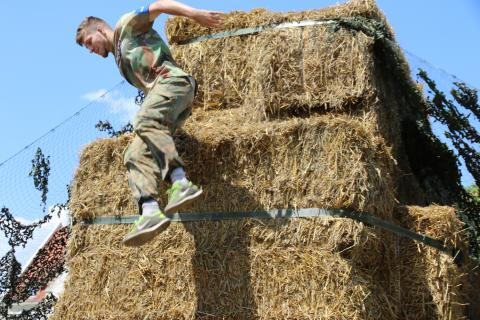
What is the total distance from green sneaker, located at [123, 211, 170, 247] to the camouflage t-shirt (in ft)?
2.86

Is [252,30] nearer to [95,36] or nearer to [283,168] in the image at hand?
[95,36]

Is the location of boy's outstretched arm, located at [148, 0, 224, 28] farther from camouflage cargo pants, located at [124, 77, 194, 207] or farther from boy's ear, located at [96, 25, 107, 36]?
boy's ear, located at [96, 25, 107, 36]

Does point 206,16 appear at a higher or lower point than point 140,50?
higher

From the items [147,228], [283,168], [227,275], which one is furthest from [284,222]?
[147,228]

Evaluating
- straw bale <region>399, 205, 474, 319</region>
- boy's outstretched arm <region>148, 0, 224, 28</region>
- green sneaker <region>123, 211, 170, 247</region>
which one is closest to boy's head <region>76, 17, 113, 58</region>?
boy's outstretched arm <region>148, 0, 224, 28</region>

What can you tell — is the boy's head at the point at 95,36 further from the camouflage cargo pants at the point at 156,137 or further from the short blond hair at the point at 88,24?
the camouflage cargo pants at the point at 156,137

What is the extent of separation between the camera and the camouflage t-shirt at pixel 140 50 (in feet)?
13.9

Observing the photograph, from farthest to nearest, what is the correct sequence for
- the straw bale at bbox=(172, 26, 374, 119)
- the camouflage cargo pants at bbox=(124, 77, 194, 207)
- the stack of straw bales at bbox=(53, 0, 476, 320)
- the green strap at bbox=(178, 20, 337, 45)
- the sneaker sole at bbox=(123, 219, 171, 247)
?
the green strap at bbox=(178, 20, 337, 45), the straw bale at bbox=(172, 26, 374, 119), the stack of straw bales at bbox=(53, 0, 476, 320), the camouflage cargo pants at bbox=(124, 77, 194, 207), the sneaker sole at bbox=(123, 219, 171, 247)

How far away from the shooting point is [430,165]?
542 centimetres

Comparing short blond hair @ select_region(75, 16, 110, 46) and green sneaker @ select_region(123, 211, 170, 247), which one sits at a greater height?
short blond hair @ select_region(75, 16, 110, 46)

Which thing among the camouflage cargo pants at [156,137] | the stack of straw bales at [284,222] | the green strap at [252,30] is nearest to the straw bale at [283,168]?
the stack of straw bales at [284,222]

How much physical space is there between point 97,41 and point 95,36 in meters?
0.03

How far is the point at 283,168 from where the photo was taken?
4.18 meters

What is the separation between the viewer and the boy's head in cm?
445
